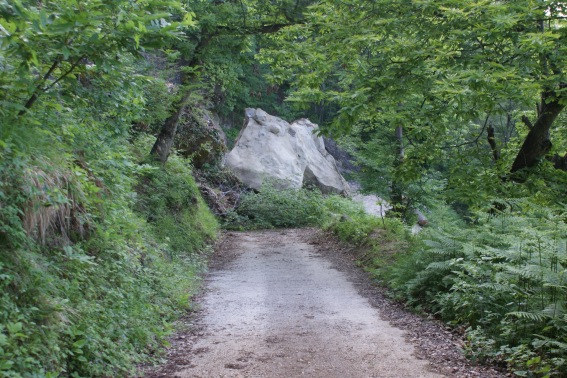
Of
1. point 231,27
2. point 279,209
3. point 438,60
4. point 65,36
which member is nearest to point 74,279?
point 65,36

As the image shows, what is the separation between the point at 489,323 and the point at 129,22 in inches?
223

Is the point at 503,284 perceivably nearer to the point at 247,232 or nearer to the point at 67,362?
the point at 67,362

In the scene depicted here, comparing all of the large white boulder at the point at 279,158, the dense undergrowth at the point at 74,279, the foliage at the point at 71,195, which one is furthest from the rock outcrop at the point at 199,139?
the foliage at the point at 71,195

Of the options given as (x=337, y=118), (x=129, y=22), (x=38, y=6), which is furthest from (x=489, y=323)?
(x=38, y=6)

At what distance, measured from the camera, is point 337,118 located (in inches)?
339

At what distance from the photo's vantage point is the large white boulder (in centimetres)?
2744

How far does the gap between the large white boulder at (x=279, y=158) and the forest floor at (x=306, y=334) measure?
1523 centimetres

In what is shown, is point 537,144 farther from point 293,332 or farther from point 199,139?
point 199,139

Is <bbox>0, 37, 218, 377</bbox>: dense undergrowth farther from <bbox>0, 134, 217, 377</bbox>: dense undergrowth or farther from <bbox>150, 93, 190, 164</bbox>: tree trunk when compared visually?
<bbox>150, 93, 190, 164</bbox>: tree trunk

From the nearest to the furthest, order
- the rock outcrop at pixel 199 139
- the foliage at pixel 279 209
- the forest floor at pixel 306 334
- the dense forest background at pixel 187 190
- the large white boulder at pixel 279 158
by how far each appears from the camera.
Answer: the dense forest background at pixel 187 190 → the forest floor at pixel 306 334 → the rock outcrop at pixel 199 139 → the foliage at pixel 279 209 → the large white boulder at pixel 279 158

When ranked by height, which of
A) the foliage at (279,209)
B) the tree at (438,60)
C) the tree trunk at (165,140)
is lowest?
the foliage at (279,209)

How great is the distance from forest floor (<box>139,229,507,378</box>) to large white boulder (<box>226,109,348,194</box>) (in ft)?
50.0

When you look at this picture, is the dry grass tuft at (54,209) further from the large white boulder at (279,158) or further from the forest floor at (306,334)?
the large white boulder at (279,158)

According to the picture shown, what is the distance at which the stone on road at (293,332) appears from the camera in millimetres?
5879
